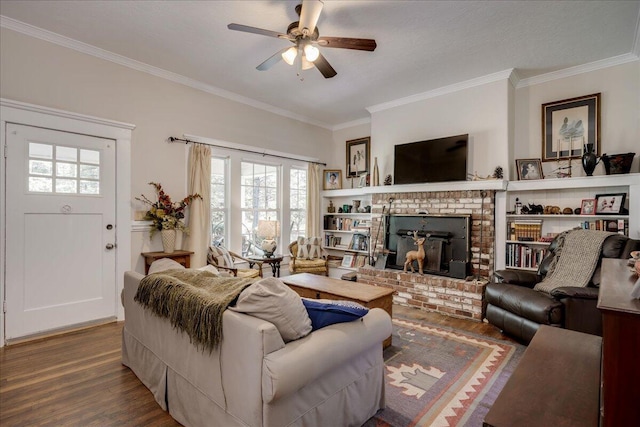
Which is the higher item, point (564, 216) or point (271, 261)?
point (564, 216)

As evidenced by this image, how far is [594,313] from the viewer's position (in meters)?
2.73

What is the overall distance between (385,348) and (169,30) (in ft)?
12.4

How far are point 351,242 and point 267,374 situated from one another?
4.71 metres

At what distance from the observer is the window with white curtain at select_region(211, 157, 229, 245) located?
4.94 meters

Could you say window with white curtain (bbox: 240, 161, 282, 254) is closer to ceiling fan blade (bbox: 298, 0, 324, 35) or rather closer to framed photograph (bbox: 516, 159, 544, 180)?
ceiling fan blade (bbox: 298, 0, 324, 35)

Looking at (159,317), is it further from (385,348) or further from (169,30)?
(169,30)

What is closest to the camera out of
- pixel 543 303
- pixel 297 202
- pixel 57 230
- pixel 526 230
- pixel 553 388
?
pixel 553 388

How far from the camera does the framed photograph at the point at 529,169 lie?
4.14 meters

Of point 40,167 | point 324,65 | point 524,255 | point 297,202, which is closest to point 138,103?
point 40,167

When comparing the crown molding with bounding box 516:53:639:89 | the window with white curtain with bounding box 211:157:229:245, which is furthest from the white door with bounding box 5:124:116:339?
the crown molding with bounding box 516:53:639:89

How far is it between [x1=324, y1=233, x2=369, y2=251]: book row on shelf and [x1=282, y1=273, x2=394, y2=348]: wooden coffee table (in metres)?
2.23

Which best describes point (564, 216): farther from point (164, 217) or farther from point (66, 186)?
point (66, 186)

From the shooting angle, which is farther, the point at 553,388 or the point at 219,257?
the point at 219,257

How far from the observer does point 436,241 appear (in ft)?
15.2
